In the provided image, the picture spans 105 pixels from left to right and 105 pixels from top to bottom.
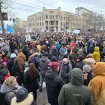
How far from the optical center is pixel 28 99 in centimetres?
320

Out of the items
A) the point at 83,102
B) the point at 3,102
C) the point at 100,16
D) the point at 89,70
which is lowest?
the point at 3,102

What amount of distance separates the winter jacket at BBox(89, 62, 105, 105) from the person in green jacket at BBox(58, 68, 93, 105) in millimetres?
193

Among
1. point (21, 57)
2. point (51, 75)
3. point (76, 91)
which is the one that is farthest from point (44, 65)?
point (76, 91)

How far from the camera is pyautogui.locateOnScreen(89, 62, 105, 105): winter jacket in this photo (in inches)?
135

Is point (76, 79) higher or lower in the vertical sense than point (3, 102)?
higher

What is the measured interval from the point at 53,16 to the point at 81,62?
110365 mm

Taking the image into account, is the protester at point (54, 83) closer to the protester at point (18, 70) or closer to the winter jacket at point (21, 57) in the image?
the protester at point (18, 70)

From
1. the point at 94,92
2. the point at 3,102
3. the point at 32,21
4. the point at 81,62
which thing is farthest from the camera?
the point at 32,21

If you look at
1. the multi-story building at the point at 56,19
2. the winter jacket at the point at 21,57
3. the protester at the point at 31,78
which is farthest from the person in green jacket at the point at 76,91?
the multi-story building at the point at 56,19

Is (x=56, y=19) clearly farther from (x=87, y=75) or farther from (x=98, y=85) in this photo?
(x=98, y=85)

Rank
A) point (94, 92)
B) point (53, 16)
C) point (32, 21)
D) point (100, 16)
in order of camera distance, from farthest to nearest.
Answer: point (32, 21)
point (53, 16)
point (100, 16)
point (94, 92)

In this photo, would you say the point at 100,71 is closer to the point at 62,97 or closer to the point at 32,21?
the point at 62,97

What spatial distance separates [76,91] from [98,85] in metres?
0.48

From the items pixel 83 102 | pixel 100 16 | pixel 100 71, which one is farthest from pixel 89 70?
pixel 100 16
